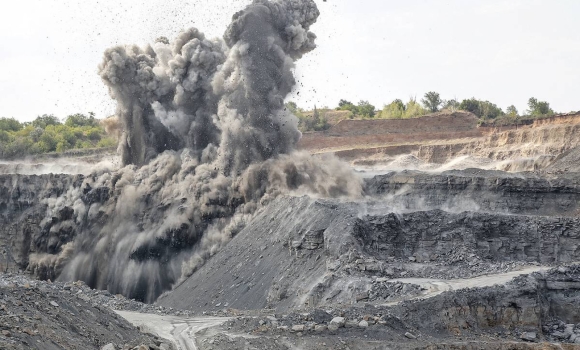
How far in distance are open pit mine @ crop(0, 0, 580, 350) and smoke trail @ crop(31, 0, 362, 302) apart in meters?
0.12

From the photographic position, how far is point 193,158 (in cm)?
5731

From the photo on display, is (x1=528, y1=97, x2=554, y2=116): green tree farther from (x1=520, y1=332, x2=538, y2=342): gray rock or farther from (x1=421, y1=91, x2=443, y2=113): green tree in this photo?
(x1=520, y1=332, x2=538, y2=342): gray rock

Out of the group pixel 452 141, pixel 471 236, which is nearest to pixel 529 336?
pixel 471 236

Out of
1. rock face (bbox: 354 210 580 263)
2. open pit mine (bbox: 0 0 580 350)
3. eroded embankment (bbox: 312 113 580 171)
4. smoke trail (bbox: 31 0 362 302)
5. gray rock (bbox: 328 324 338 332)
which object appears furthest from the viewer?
eroded embankment (bbox: 312 113 580 171)

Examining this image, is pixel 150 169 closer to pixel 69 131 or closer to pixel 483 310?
pixel 483 310

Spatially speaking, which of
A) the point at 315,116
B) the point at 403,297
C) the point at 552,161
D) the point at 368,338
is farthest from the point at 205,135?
the point at 315,116

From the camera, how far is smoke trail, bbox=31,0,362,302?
2068 inches

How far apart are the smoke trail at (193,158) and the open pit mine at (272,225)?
0.12 m

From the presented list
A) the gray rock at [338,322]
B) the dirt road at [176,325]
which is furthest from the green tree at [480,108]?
the gray rock at [338,322]

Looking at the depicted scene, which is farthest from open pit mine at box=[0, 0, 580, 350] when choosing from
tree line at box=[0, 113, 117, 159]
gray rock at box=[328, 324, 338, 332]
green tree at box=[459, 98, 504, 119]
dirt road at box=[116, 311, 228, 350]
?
green tree at box=[459, 98, 504, 119]

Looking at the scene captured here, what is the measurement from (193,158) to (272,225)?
615 inches

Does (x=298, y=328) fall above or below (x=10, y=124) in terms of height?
below

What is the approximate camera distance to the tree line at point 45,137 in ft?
304

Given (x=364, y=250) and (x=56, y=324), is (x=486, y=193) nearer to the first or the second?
(x=364, y=250)
